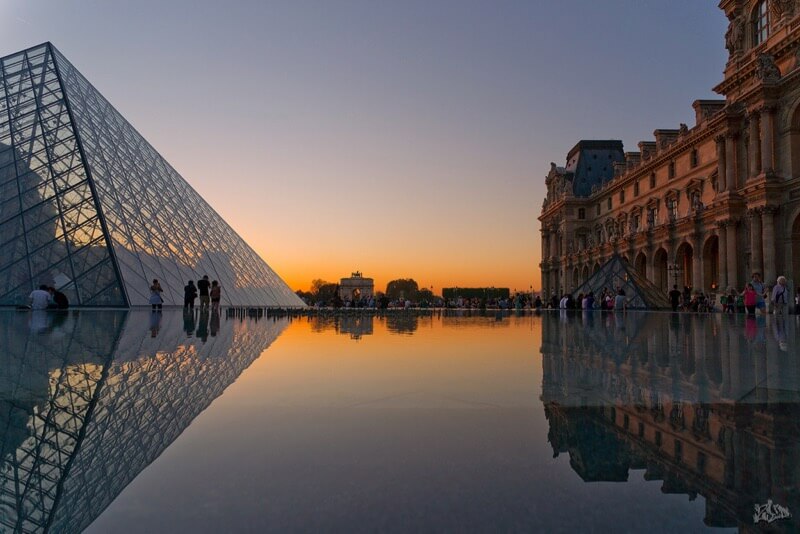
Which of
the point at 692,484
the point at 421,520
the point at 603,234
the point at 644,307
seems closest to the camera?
the point at 421,520

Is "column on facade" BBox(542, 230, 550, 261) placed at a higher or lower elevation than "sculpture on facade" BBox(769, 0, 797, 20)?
lower

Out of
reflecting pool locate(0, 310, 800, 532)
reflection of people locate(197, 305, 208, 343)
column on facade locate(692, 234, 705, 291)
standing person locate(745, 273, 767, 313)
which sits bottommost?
reflecting pool locate(0, 310, 800, 532)

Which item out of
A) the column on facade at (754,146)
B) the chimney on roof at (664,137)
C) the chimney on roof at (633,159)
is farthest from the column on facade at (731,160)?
the chimney on roof at (633,159)

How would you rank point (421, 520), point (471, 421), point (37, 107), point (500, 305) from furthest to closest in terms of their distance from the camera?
point (500, 305) < point (37, 107) < point (471, 421) < point (421, 520)

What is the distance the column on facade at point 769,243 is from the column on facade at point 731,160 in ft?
16.2

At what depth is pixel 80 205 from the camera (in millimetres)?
21500

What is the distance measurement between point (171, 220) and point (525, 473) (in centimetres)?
2995

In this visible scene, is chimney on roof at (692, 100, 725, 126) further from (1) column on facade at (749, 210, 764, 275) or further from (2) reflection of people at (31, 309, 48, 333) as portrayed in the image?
(2) reflection of people at (31, 309, 48, 333)

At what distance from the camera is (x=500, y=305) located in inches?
1911

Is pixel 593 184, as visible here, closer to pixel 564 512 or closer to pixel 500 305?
pixel 500 305

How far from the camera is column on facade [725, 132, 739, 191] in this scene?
109 feet

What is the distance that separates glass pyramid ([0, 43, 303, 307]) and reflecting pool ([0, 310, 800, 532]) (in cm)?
1813

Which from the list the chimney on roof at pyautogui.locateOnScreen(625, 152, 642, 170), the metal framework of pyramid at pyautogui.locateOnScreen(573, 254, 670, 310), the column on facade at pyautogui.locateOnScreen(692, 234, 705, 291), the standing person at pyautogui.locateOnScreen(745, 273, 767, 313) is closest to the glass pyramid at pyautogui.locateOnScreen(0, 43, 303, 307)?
the metal framework of pyramid at pyautogui.locateOnScreen(573, 254, 670, 310)

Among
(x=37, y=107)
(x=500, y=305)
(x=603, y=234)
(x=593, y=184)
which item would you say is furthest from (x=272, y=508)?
(x=593, y=184)
